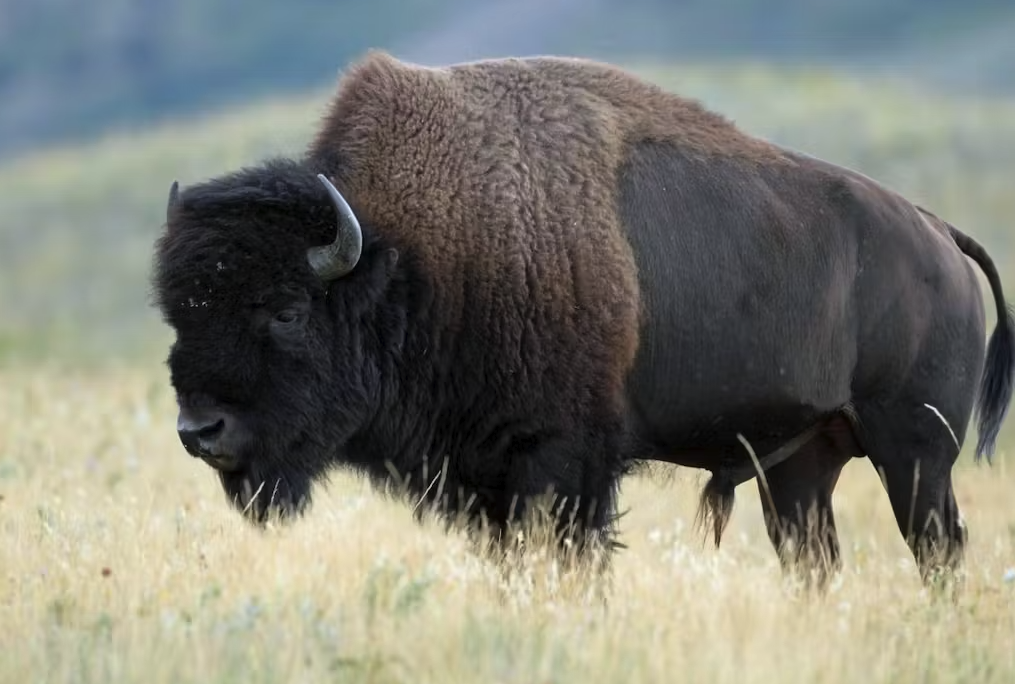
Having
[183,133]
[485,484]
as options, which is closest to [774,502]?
[485,484]

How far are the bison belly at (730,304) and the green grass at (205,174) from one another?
15717 millimetres

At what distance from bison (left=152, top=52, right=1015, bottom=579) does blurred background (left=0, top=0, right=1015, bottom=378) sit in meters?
1.00

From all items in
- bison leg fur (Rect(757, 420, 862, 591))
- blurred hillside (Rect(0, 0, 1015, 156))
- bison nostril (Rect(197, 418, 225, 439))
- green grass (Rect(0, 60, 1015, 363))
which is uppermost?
bison nostril (Rect(197, 418, 225, 439))

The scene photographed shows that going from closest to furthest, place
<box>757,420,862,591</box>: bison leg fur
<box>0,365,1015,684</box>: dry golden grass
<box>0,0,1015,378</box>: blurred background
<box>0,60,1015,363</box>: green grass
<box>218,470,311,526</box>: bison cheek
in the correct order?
1. <box>0,365,1015,684</box>: dry golden grass
2. <box>218,470,311,526</box>: bison cheek
3. <box>757,420,862,591</box>: bison leg fur
4. <box>0,60,1015,363</box>: green grass
5. <box>0,0,1015,378</box>: blurred background

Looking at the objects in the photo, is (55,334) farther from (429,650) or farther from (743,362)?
(429,650)

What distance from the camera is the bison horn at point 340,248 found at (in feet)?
19.9

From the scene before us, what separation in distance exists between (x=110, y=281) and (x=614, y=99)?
27.0 metres

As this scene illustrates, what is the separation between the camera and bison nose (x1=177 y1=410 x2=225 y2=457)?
5.93 m

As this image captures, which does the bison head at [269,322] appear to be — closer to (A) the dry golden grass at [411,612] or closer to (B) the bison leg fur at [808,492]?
(A) the dry golden grass at [411,612]

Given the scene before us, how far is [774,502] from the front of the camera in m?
7.47

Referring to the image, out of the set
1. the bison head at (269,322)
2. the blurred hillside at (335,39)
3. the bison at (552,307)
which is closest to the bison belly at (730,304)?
the bison at (552,307)

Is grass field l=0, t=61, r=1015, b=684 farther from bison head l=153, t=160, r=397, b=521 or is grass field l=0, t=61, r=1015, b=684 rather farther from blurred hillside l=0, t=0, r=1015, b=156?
blurred hillside l=0, t=0, r=1015, b=156

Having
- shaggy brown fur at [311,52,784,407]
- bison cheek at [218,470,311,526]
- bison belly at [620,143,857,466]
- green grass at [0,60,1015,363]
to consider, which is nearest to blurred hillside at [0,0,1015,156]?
green grass at [0,60,1015,363]

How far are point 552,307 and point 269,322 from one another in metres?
1.10
